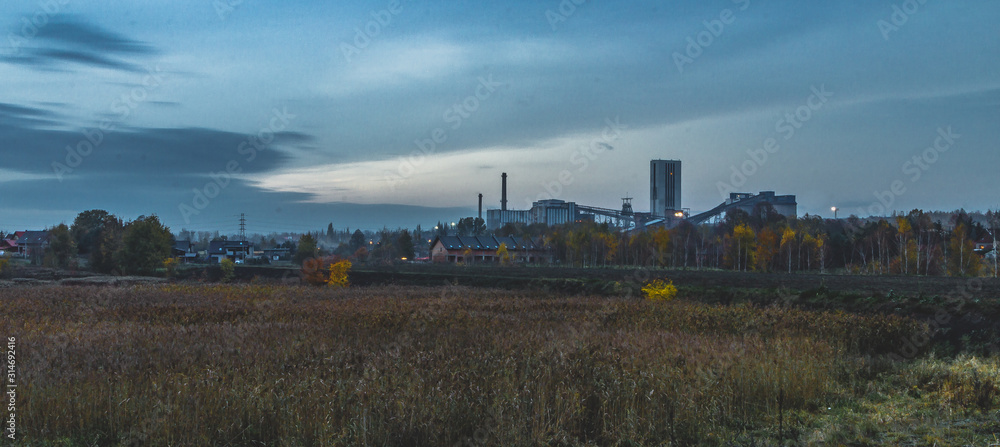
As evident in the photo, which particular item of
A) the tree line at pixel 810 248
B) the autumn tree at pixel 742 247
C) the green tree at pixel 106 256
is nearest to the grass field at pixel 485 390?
the tree line at pixel 810 248

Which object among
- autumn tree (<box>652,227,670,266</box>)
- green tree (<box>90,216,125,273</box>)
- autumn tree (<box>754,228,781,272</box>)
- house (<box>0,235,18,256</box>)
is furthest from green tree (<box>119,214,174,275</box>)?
house (<box>0,235,18,256</box>)

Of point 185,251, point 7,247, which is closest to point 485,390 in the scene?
point 185,251

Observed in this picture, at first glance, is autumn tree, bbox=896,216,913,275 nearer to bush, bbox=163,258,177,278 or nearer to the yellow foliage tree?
the yellow foliage tree

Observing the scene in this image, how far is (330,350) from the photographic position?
1320cm

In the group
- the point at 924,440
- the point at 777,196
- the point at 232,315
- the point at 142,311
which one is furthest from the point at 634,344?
the point at 777,196

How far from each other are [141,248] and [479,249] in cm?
6710

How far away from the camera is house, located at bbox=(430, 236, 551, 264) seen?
422ft

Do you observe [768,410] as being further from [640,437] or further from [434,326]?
[434,326]

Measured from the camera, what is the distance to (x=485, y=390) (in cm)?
953

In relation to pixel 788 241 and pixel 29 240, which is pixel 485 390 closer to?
pixel 788 241

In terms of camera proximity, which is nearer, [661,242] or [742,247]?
[742,247]

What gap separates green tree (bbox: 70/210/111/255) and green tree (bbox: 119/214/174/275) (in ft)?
70.3

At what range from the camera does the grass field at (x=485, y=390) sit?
8188mm

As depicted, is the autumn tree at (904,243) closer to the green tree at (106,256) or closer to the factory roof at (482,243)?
the factory roof at (482,243)
